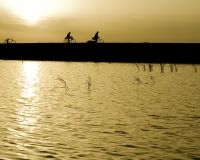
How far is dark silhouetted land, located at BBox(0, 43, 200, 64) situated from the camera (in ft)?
288

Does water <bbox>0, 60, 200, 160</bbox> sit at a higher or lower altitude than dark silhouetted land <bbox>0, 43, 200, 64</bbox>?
lower

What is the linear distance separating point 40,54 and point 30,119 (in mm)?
85893

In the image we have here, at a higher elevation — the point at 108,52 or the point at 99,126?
the point at 108,52

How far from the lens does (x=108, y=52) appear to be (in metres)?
94.6

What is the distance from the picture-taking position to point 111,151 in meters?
14.3

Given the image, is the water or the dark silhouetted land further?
the dark silhouetted land

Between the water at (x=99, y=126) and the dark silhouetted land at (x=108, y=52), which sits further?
the dark silhouetted land at (x=108, y=52)

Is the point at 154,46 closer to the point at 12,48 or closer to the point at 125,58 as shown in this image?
the point at 125,58

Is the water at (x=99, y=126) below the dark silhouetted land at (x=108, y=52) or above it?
below

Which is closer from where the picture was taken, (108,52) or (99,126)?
(99,126)

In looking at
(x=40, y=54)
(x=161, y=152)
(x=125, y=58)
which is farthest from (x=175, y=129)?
(x=40, y=54)

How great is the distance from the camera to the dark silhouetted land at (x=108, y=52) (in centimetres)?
8769

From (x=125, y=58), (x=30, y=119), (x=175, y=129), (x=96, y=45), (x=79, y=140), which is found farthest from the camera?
(x=96, y=45)

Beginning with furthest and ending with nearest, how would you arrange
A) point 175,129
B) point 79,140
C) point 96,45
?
point 96,45 < point 175,129 < point 79,140
